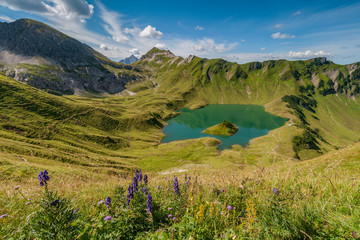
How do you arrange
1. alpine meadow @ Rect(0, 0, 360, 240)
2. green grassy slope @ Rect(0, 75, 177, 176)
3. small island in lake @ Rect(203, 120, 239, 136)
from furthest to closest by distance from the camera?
small island in lake @ Rect(203, 120, 239, 136), green grassy slope @ Rect(0, 75, 177, 176), alpine meadow @ Rect(0, 0, 360, 240)

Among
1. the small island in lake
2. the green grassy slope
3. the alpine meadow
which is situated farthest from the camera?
the small island in lake

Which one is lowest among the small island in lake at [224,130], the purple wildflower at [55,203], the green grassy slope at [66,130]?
the small island in lake at [224,130]

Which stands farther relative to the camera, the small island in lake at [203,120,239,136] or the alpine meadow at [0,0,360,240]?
the small island in lake at [203,120,239,136]

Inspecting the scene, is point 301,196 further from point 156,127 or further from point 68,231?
point 156,127

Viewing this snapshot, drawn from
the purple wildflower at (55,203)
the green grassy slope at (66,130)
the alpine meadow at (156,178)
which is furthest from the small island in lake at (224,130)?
the purple wildflower at (55,203)

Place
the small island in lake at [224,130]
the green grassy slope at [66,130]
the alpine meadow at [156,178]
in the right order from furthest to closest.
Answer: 1. the small island in lake at [224,130]
2. the green grassy slope at [66,130]
3. the alpine meadow at [156,178]

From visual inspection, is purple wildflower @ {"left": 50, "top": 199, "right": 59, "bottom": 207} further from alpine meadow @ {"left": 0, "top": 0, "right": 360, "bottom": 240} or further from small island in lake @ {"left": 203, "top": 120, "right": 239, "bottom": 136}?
small island in lake @ {"left": 203, "top": 120, "right": 239, "bottom": 136}

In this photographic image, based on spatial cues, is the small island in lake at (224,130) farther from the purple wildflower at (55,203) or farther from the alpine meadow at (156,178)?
the purple wildflower at (55,203)

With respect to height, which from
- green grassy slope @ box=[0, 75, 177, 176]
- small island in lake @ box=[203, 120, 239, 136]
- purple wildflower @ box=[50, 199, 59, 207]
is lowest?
small island in lake @ box=[203, 120, 239, 136]

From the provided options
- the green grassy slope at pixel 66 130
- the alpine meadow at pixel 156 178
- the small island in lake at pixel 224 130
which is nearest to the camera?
the alpine meadow at pixel 156 178

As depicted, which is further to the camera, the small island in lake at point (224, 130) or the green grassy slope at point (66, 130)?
the small island in lake at point (224, 130)

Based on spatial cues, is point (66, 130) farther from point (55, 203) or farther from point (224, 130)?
point (224, 130)

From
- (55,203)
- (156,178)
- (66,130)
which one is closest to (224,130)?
A: (66,130)

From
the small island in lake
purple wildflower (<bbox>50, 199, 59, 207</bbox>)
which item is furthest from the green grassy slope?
purple wildflower (<bbox>50, 199, 59, 207</bbox>)
